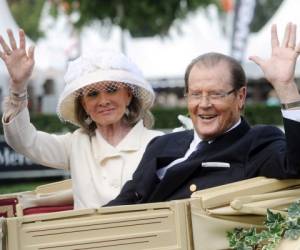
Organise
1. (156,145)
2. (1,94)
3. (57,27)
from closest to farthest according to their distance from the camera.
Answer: (156,145) → (1,94) → (57,27)

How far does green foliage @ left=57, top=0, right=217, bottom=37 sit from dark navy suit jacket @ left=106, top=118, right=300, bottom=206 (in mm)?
16889

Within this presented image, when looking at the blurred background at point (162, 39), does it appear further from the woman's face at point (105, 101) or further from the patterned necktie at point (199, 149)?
the patterned necktie at point (199, 149)

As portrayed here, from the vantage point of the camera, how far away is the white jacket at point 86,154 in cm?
356

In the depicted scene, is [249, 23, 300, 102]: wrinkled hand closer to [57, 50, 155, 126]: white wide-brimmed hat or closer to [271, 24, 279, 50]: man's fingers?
[271, 24, 279, 50]: man's fingers

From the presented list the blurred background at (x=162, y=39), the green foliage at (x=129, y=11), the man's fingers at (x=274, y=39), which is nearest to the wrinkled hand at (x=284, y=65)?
the man's fingers at (x=274, y=39)

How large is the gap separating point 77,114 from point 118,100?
0.26 meters

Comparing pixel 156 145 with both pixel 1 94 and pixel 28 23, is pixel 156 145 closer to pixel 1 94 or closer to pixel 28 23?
pixel 1 94

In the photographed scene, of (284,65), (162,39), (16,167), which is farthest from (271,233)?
(162,39)

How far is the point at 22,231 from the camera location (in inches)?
96.3

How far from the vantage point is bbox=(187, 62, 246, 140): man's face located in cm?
301

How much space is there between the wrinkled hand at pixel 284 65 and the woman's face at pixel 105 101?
1076 mm

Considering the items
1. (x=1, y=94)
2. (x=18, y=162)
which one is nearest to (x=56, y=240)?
(x=18, y=162)

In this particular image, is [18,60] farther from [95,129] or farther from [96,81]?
[95,129]

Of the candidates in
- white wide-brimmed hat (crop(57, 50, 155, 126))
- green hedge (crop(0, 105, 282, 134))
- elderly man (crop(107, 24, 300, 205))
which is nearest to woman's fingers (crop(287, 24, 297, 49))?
elderly man (crop(107, 24, 300, 205))
